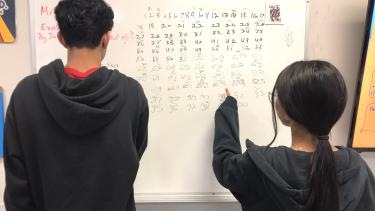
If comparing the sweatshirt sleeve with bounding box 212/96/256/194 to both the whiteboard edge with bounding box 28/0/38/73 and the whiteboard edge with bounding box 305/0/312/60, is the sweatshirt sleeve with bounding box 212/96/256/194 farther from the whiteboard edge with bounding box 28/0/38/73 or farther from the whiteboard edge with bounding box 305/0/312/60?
the whiteboard edge with bounding box 28/0/38/73

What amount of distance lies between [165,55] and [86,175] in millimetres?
766

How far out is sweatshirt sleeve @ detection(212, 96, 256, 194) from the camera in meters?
1.13

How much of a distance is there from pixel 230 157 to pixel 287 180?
255 mm

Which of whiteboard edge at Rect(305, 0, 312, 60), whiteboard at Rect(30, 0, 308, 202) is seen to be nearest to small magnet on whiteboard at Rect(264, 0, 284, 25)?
whiteboard at Rect(30, 0, 308, 202)

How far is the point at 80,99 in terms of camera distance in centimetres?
105

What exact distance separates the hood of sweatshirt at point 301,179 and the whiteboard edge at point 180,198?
729 millimetres

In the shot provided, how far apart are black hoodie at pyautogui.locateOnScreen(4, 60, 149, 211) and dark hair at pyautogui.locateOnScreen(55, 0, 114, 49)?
97 millimetres

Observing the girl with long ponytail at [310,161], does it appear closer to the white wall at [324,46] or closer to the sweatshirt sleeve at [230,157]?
the sweatshirt sleeve at [230,157]

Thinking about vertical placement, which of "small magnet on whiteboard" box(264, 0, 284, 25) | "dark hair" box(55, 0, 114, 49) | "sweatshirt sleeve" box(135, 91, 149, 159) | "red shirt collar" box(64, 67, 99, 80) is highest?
"small magnet on whiteboard" box(264, 0, 284, 25)

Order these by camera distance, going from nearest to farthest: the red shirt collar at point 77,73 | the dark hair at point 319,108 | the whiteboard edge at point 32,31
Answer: the dark hair at point 319,108 → the red shirt collar at point 77,73 → the whiteboard edge at point 32,31

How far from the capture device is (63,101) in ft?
3.38

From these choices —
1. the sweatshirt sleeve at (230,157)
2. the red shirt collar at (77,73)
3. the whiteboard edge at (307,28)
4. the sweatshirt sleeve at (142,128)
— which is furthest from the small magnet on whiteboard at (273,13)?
the red shirt collar at (77,73)

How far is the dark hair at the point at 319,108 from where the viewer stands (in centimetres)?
100

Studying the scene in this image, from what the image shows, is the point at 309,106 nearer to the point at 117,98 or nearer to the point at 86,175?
the point at 117,98
